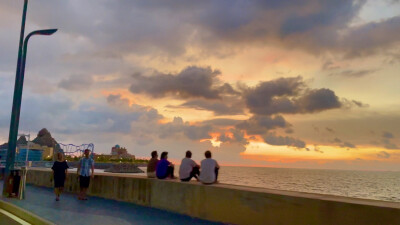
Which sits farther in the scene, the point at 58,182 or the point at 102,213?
the point at 58,182

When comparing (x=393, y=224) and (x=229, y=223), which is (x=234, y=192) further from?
(x=393, y=224)

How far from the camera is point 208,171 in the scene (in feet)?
35.1

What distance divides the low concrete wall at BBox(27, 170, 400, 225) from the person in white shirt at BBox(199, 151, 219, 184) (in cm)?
51

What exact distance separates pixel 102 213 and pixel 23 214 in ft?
7.36

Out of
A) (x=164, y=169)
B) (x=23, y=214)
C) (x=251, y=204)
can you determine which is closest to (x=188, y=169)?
(x=164, y=169)

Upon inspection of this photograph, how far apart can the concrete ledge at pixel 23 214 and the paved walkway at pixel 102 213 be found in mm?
253

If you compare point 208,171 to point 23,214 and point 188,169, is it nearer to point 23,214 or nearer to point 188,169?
point 188,169

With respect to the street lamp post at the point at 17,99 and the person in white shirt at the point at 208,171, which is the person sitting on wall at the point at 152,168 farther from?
the street lamp post at the point at 17,99

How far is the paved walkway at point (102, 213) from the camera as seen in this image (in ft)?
30.8

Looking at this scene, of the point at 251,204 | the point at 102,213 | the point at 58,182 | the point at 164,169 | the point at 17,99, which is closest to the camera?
the point at 251,204

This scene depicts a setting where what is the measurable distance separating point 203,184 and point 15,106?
35.4ft

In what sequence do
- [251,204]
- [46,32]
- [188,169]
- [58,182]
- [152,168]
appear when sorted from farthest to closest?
[46,32]
[58,182]
[152,168]
[188,169]
[251,204]

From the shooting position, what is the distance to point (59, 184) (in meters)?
14.8

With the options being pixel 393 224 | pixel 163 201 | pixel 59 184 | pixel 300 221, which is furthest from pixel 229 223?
pixel 59 184
